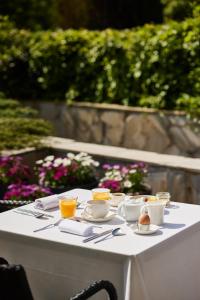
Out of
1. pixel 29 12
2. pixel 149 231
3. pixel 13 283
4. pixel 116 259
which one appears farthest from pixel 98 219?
pixel 29 12

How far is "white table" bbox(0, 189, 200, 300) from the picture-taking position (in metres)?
3.53

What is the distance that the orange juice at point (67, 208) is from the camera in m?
4.12

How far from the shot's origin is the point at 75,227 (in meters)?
3.81

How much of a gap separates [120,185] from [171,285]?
2.55 meters

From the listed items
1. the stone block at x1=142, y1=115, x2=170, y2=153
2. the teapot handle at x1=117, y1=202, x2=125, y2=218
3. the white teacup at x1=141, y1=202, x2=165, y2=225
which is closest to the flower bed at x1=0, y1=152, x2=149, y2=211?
the stone block at x1=142, y1=115, x2=170, y2=153

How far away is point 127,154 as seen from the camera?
704 centimetres

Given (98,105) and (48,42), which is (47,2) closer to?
(48,42)

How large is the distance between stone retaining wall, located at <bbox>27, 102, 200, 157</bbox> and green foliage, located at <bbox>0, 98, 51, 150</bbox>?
113cm

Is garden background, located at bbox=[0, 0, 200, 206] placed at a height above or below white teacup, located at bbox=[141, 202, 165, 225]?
above

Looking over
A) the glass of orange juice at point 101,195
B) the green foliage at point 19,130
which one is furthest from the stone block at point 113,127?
the glass of orange juice at point 101,195

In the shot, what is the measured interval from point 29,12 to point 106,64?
6498 mm

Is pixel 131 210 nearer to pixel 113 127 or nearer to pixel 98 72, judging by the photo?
pixel 113 127

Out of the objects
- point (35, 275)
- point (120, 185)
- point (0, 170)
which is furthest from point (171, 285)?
point (0, 170)

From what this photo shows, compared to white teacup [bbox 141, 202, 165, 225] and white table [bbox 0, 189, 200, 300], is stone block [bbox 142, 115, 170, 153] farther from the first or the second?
white teacup [bbox 141, 202, 165, 225]
